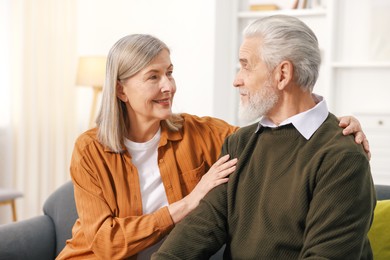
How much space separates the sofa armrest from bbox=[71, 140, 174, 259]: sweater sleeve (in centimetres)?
42

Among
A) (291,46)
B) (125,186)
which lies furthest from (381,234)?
(125,186)

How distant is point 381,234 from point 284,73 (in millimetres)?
667

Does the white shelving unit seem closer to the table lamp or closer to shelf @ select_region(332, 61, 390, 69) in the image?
shelf @ select_region(332, 61, 390, 69)

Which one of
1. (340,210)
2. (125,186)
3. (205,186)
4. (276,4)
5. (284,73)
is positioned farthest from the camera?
(276,4)

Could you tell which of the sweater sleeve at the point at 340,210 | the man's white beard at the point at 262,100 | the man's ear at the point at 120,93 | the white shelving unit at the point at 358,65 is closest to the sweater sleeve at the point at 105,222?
the man's ear at the point at 120,93

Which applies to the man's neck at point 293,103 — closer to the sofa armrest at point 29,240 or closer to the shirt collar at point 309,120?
the shirt collar at point 309,120

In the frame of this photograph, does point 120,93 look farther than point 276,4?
No

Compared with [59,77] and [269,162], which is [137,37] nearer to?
[269,162]

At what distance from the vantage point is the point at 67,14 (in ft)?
17.8

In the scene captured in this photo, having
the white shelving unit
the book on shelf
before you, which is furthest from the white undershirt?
the book on shelf

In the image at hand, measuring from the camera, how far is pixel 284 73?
1.92 m

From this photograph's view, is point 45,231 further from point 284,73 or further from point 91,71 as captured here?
point 91,71

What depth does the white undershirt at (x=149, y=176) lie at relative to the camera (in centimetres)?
228

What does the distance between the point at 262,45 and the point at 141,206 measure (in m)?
0.73
